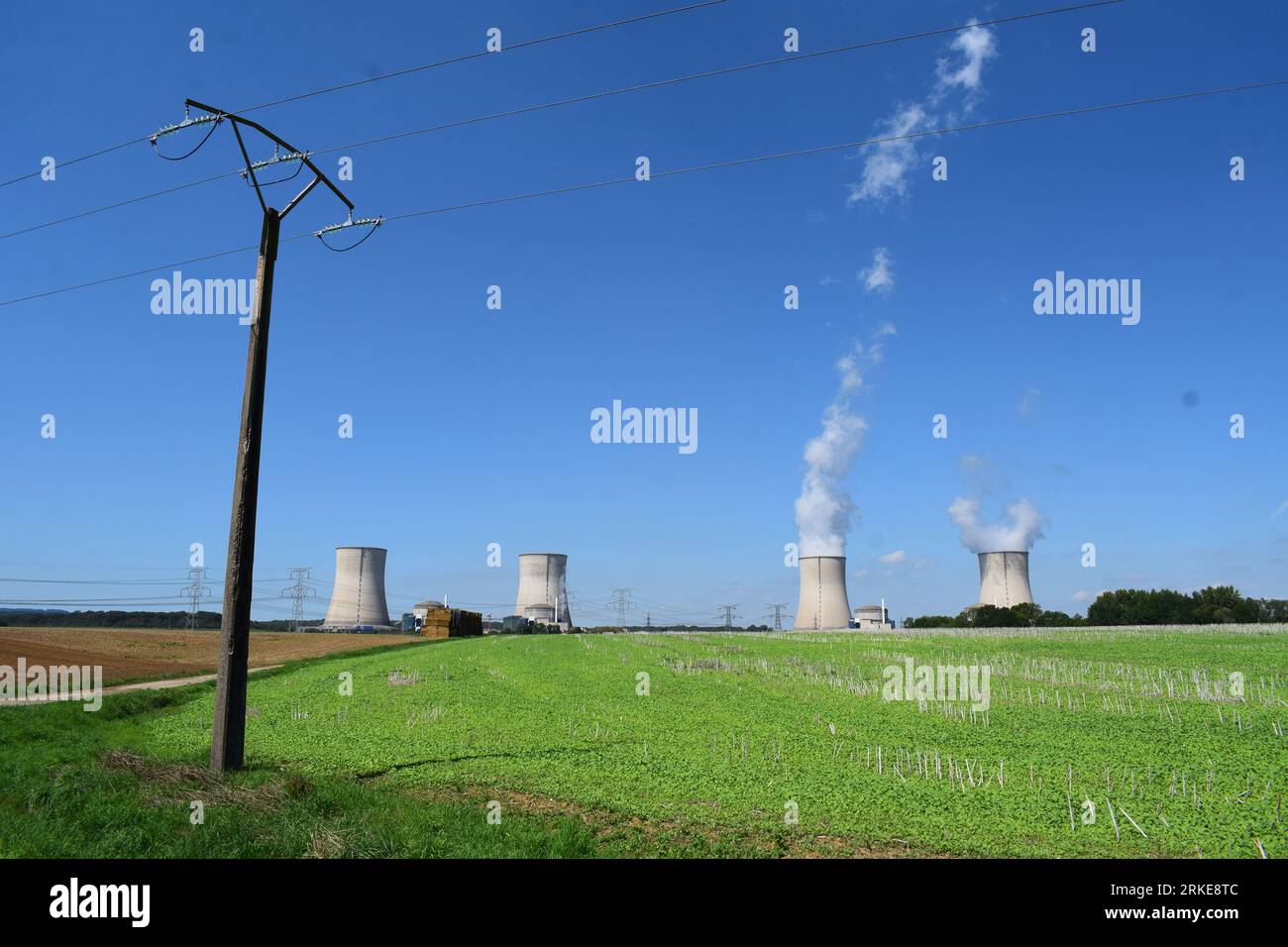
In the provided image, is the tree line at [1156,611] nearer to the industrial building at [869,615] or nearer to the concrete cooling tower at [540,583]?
the industrial building at [869,615]

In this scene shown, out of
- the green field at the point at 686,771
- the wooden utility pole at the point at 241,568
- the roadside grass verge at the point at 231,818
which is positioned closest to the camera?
the roadside grass verge at the point at 231,818

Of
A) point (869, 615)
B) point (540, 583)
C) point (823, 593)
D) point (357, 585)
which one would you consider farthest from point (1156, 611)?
point (357, 585)

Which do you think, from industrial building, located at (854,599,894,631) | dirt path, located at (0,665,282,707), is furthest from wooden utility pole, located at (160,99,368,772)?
industrial building, located at (854,599,894,631)

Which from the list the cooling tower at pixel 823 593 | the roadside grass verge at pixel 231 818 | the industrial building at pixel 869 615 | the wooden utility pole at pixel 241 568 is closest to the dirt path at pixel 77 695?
the roadside grass verge at pixel 231 818

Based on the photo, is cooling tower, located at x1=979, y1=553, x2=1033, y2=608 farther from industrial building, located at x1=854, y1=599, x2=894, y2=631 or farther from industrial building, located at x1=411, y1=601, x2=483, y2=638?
industrial building, located at x1=411, y1=601, x2=483, y2=638
